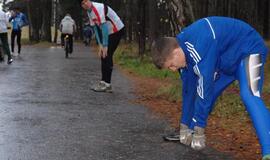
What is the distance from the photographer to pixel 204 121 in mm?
5941

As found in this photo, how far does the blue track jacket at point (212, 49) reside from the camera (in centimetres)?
566

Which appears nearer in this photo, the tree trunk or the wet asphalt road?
the wet asphalt road

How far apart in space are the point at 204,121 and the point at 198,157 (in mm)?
615

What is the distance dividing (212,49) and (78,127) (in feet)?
9.90

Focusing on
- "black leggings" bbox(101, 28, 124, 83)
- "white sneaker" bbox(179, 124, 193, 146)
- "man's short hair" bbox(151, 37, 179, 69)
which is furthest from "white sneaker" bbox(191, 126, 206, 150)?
"black leggings" bbox(101, 28, 124, 83)

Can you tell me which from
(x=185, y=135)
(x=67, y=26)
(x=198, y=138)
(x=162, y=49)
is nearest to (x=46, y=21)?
(x=67, y=26)

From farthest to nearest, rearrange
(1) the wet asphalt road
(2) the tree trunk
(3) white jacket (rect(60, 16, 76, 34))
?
(2) the tree trunk, (3) white jacket (rect(60, 16, 76, 34)), (1) the wet asphalt road

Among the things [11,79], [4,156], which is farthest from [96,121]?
[11,79]

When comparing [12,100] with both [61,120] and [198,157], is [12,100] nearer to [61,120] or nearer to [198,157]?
[61,120]

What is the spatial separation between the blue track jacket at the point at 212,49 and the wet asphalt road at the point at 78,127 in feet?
2.96

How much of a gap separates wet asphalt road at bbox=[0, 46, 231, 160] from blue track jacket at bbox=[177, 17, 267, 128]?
2.96ft

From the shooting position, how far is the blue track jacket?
566 centimetres

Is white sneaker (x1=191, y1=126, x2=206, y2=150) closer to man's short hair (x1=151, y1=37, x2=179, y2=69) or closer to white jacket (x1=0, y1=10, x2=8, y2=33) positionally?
man's short hair (x1=151, y1=37, x2=179, y2=69)

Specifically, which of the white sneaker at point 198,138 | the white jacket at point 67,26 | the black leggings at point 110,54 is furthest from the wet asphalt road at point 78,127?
the white jacket at point 67,26
